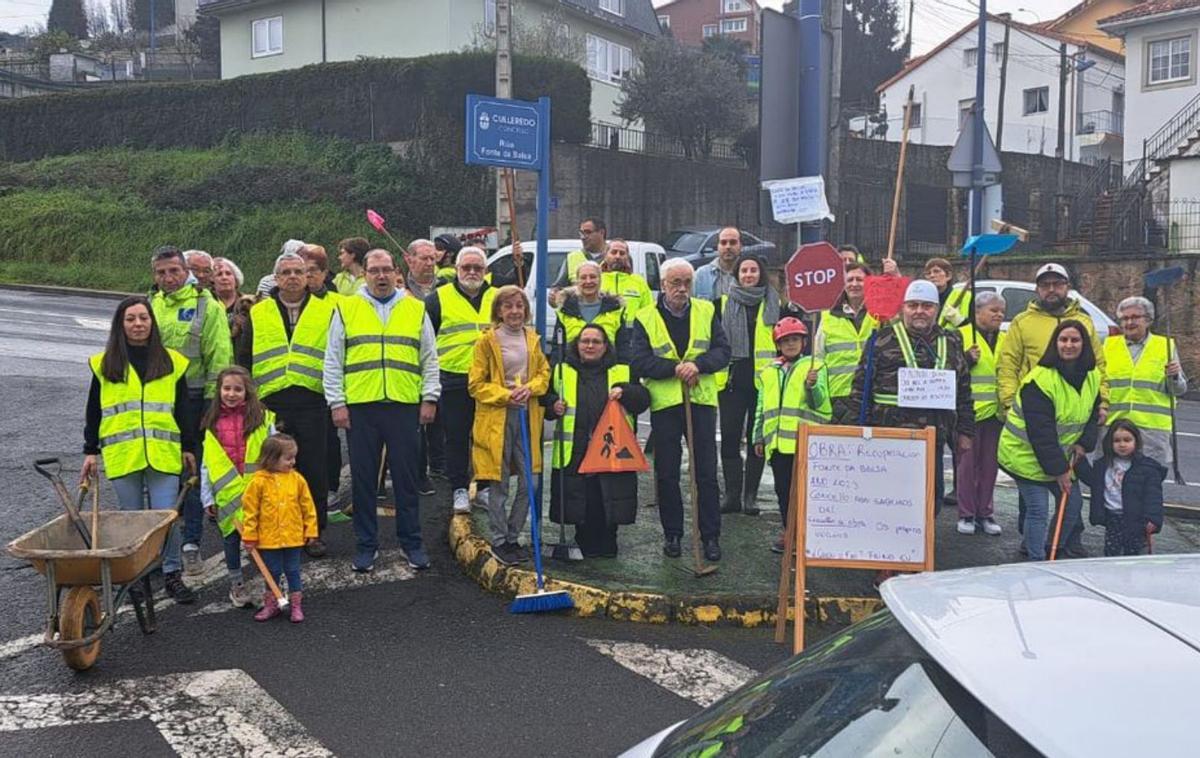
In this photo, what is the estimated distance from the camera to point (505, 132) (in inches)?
281

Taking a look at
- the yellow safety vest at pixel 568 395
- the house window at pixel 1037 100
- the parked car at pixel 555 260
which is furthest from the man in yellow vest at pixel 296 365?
the house window at pixel 1037 100

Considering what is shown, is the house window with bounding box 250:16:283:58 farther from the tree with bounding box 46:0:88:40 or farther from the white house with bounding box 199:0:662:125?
the tree with bounding box 46:0:88:40

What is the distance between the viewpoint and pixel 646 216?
101ft

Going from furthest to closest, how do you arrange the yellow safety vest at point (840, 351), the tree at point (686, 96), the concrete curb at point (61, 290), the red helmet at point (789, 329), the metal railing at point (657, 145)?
the tree at point (686, 96) < the metal railing at point (657, 145) < the concrete curb at point (61, 290) < the yellow safety vest at point (840, 351) < the red helmet at point (789, 329)

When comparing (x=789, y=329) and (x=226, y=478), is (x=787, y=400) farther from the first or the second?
(x=226, y=478)

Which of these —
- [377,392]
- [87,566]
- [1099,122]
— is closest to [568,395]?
[377,392]

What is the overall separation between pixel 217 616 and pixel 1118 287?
Result: 1958 centimetres

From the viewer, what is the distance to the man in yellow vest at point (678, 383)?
7.27 metres

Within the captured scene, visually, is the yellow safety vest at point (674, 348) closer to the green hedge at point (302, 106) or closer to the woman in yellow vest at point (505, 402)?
the woman in yellow vest at point (505, 402)

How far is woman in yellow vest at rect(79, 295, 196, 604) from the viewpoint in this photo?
6328 mm

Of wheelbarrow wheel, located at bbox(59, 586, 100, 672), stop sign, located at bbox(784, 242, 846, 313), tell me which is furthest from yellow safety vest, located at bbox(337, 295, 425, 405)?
stop sign, located at bbox(784, 242, 846, 313)

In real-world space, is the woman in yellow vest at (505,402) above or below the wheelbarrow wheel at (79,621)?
above

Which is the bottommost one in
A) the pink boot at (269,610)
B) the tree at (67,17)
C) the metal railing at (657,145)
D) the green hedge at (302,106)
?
the pink boot at (269,610)

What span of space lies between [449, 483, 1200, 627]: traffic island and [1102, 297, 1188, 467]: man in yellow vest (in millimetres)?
Answer: 1025
